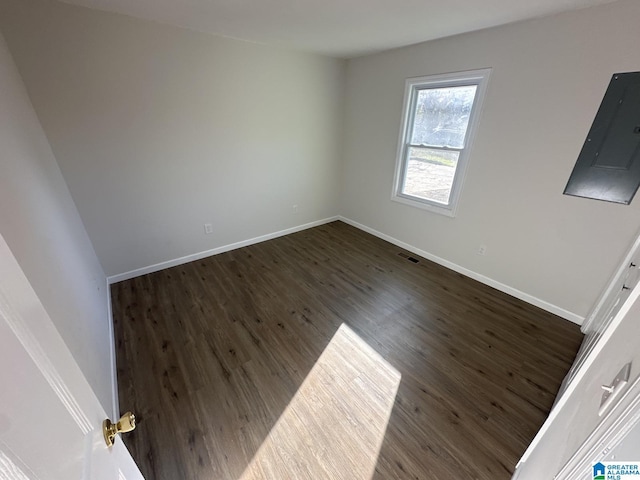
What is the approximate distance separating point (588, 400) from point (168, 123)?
10.7 ft

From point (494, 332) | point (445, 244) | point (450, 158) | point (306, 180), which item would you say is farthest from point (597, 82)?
point (306, 180)

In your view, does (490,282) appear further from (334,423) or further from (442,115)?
(334,423)

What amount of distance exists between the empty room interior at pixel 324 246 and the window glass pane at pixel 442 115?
0.07 feet

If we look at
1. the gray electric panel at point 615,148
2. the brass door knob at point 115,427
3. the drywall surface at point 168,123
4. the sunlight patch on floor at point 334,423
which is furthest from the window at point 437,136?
the brass door knob at point 115,427

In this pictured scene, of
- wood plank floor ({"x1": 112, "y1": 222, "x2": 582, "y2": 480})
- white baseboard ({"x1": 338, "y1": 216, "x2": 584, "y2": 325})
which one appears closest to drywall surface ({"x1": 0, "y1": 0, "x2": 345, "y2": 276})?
wood plank floor ({"x1": 112, "y1": 222, "x2": 582, "y2": 480})

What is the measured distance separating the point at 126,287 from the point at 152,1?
2431 millimetres

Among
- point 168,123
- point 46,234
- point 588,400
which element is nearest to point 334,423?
point 588,400

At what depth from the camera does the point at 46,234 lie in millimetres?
1214

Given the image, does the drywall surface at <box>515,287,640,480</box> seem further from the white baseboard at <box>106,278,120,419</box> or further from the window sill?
the window sill

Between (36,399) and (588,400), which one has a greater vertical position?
(36,399)

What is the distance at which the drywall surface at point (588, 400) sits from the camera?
23.9 inches

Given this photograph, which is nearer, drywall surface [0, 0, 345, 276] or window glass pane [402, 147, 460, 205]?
drywall surface [0, 0, 345, 276]

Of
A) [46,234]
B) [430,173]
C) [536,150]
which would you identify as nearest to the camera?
[46,234]

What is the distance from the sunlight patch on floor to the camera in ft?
4.25
